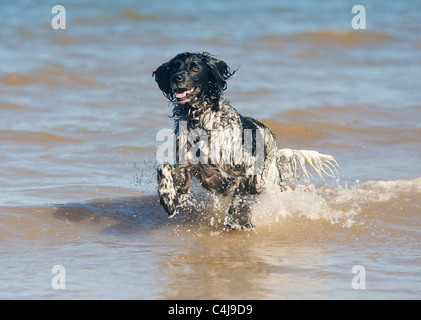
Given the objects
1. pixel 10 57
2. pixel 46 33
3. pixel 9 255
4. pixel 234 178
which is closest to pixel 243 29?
pixel 46 33

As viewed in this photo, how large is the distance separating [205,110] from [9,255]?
1819mm

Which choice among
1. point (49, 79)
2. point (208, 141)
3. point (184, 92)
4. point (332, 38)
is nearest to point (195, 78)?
point (184, 92)

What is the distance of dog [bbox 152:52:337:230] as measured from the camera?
211 inches

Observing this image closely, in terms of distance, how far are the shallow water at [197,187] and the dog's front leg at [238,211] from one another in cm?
8

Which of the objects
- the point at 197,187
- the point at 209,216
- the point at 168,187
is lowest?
the point at 209,216

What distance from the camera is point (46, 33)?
15219 mm

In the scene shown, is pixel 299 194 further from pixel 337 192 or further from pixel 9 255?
pixel 9 255

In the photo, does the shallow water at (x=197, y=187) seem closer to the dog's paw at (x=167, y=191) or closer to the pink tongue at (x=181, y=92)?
the dog's paw at (x=167, y=191)

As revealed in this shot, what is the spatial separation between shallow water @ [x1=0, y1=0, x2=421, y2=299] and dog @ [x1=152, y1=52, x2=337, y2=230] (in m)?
0.19

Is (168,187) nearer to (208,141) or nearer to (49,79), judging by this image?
(208,141)

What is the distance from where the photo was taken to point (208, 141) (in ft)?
17.6

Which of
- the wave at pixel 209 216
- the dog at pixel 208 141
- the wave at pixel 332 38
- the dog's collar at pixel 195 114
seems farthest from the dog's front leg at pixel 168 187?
the wave at pixel 332 38

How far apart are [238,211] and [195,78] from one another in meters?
1.09

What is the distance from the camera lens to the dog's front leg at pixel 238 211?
543 cm
